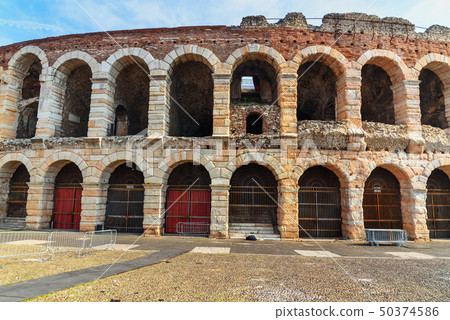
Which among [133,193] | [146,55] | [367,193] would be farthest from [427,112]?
[133,193]

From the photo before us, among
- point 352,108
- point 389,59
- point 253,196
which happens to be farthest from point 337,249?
point 389,59

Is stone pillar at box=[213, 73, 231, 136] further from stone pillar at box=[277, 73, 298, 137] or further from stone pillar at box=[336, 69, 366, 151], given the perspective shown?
stone pillar at box=[336, 69, 366, 151]

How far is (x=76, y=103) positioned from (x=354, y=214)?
51.3 feet

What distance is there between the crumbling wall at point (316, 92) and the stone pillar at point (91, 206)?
479 inches

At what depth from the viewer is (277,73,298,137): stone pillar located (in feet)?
35.8

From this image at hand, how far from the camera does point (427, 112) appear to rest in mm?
13344

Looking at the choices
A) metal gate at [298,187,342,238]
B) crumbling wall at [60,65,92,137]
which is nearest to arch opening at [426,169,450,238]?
metal gate at [298,187,342,238]

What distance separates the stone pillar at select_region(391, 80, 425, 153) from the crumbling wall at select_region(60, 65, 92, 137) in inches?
644

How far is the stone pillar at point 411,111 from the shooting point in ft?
35.8

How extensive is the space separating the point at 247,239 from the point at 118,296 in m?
7.07

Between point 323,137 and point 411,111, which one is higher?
point 411,111

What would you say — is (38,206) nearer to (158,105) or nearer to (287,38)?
(158,105)

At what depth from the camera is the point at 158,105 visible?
11312 millimetres

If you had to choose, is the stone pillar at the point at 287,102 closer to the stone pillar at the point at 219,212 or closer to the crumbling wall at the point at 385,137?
the crumbling wall at the point at 385,137
